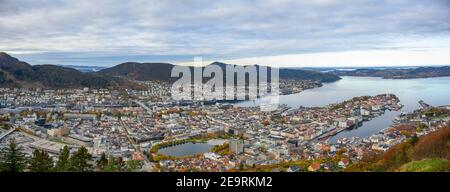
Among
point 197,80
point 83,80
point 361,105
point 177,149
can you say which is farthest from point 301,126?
point 83,80

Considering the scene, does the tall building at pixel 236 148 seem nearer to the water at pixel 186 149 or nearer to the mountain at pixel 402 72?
the water at pixel 186 149

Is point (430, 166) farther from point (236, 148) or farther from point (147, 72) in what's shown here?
point (147, 72)

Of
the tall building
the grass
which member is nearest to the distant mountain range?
the tall building

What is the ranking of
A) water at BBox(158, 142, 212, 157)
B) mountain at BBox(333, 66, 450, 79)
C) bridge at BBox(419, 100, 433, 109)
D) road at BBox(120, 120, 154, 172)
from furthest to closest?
1. mountain at BBox(333, 66, 450, 79)
2. bridge at BBox(419, 100, 433, 109)
3. water at BBox(158, 142, 212, 157)
4. road at BBox(120, 120, 154, 172)

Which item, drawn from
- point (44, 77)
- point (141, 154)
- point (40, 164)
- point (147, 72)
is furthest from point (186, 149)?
point (147, 72)

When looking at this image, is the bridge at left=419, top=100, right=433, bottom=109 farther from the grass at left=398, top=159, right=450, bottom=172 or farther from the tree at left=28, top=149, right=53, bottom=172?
the tree at left=28, top=149, right=53, bottom=172
